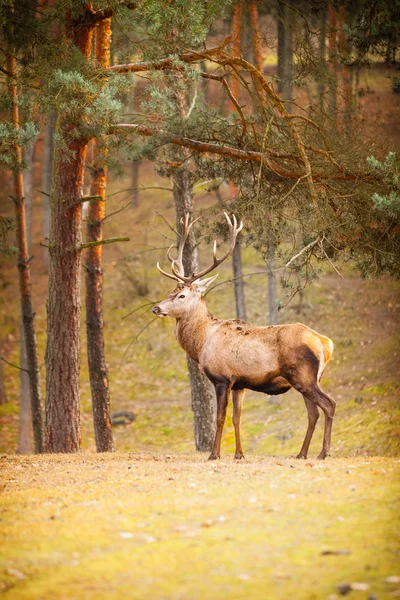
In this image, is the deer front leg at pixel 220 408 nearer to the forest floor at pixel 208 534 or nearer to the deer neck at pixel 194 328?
the deer neck at pixel 194 328

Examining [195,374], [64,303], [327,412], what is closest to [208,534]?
[327,412]

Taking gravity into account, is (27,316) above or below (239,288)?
below

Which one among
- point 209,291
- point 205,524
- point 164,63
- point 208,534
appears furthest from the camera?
point 209,291

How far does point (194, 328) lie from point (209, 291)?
2.26 m

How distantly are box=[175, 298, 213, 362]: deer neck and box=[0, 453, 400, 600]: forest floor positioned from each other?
103 inches

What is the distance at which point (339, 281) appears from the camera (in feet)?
82.2

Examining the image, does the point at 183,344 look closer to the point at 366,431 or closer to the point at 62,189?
the point at 62,189

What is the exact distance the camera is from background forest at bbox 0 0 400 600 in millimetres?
5578

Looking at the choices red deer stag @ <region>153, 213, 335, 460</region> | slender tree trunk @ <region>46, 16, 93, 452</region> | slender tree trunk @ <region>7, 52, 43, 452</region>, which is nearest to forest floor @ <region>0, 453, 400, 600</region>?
red deer stag @ <region>153, 213, 335, 460</region>

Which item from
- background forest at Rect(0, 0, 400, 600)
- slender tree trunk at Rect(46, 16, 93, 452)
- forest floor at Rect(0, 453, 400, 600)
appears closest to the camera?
forest floor at Rect(0, 453, 400, 600)

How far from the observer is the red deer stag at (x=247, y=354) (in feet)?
33.2

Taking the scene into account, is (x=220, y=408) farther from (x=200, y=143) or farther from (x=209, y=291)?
(x=200, y=143)

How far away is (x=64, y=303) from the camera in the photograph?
482 inches

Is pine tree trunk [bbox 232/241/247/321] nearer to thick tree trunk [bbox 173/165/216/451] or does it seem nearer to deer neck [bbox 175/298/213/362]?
thick tree trunk [bbox 173/165/216/451]
